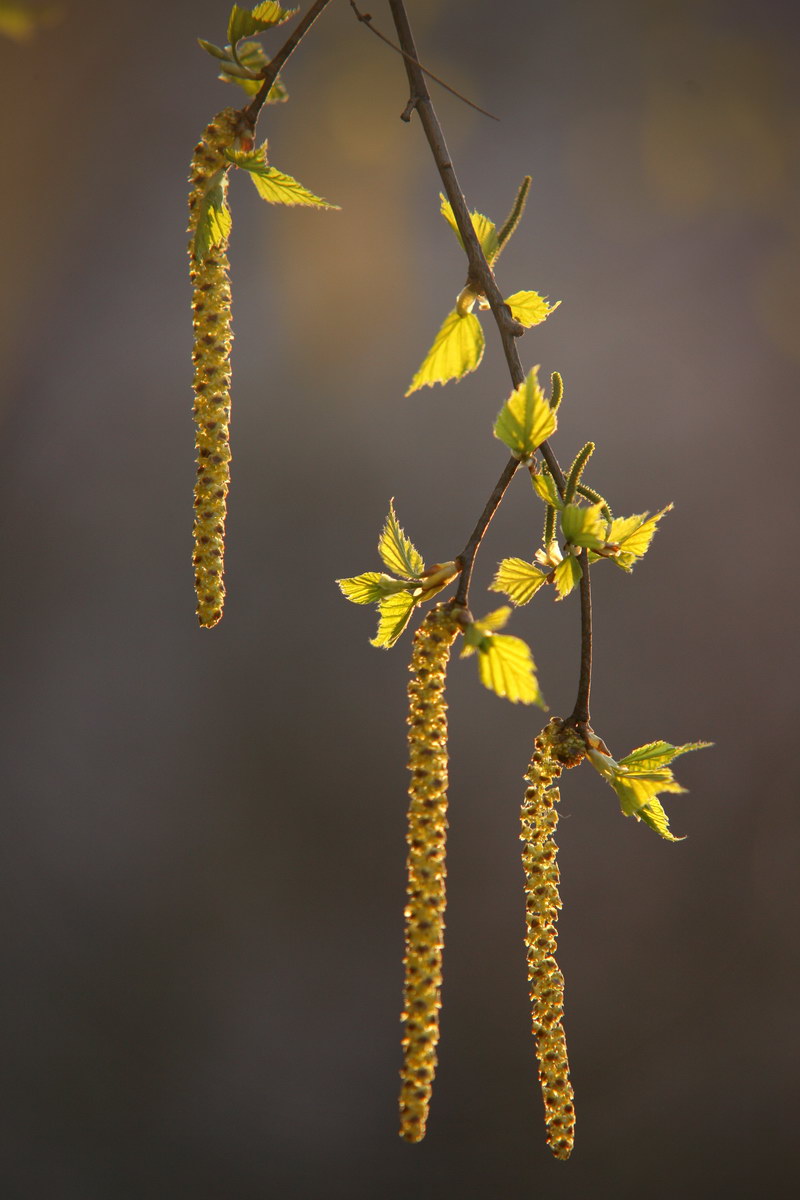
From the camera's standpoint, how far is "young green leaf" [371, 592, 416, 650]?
449 mm

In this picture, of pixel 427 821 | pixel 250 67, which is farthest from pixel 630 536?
pixel 250 67

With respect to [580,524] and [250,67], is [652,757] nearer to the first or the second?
[580,524]

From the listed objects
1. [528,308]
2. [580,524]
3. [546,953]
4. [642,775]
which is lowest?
[546,953]

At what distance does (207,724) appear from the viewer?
2459 mm

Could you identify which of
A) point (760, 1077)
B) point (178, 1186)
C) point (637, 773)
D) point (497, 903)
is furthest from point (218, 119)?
point (760, 1077)

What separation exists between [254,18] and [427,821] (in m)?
0.35

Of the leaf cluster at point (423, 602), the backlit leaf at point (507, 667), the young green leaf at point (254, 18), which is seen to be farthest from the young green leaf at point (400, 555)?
the young green leaf at point (254, 18)

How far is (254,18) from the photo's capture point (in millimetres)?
412

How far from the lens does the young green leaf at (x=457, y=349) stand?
1.39 feet

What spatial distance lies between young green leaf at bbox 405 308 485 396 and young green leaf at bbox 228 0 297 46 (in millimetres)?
144

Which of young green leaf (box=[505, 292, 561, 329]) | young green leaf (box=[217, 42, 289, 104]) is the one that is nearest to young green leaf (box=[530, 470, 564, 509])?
young green leaf (box=[505, 292, 561, 329])

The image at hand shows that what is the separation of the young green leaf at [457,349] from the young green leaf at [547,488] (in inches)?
2.5

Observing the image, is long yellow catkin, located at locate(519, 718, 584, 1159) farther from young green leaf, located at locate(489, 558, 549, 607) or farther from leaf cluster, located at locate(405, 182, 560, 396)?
leaf cluster, located at locate(405, 182, 560, 396)

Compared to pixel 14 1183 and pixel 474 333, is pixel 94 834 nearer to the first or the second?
pixel 14 1183
